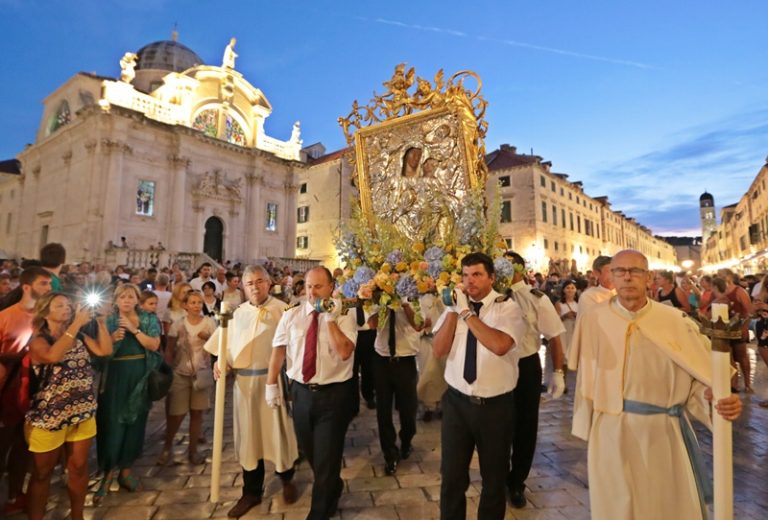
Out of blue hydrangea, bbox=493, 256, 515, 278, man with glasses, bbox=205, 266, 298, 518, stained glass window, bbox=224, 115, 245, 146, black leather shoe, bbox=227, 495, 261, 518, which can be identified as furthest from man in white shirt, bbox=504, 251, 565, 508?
stained glass window, bbox=224, 115, 245, 146

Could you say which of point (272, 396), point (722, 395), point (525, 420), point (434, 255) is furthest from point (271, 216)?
point (722, 395)

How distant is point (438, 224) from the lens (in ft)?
19.2

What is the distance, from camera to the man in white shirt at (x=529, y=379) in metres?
3.48

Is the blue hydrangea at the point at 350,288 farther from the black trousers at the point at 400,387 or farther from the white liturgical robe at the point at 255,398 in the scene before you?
the black trousers at the point at 400,387

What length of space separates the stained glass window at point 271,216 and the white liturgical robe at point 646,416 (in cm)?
2722

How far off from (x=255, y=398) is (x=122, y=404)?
1366 mm

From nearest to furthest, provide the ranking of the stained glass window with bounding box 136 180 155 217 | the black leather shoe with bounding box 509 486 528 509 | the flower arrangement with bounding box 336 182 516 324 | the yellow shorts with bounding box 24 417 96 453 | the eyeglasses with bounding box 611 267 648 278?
the eyeglasses with bounding box 611 267 648 278 < the yellow shorts with bounding box 24 417 96 453 < the black leather shoe with bounding box 509 486 528 509 < the flower arrangement with bounding box 336 182 516 324 < the stained glass window with bounding box 136 180 155 217

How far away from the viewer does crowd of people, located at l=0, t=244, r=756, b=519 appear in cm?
268

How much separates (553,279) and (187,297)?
12.3 m

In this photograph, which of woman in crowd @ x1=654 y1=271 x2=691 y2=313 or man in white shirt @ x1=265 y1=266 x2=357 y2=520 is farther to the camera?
woman in crowd @ x1=654 y1=271 x2=691 y2=313

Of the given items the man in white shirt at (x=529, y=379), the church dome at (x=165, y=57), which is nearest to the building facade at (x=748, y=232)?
the man in white shirt at (x=529, y=379)

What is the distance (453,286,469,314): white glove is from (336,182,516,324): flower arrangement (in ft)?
2.66

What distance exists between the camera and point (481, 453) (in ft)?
8.92

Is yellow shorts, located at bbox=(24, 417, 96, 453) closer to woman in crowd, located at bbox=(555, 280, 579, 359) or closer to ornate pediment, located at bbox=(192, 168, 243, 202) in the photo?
woman in crowd, located at bbox=(555, 280, 579, 359)
